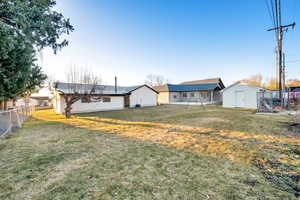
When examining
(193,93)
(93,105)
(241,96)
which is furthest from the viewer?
(193,93)

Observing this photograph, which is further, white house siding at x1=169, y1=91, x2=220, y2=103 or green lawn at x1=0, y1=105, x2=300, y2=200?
white house siding at x1=169, y1=91, x2=220, y2=103

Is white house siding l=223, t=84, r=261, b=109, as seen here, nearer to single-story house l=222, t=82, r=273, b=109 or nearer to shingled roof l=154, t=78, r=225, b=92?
single-story house l=222, t=82, r=273, b=109

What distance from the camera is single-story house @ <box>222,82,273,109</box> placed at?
1577cm

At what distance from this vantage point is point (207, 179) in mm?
2611

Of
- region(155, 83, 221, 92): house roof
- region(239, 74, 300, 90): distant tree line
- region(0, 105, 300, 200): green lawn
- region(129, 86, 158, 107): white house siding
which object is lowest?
region(0, 105, 300, 200): green lawn

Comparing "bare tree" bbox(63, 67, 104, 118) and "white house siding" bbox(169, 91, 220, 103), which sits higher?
"bare tree" bbox(63, 67, 104, 118)

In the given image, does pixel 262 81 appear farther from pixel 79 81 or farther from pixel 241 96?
pixel 79 81

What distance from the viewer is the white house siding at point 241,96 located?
15.8 meters

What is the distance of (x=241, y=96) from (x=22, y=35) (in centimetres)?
2090

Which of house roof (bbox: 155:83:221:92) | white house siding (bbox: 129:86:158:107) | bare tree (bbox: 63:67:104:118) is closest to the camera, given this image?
bare tree (bbox: 63:67:104:118)

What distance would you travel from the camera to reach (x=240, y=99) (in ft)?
55.3

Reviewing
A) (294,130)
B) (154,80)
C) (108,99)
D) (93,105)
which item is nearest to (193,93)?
(108,99)

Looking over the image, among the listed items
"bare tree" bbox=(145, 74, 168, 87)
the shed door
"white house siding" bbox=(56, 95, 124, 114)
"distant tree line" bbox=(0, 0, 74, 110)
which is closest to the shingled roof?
the shed door

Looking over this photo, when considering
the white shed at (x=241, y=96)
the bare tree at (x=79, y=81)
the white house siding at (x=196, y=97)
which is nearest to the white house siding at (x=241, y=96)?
the white shed at (x=241, y=96)
